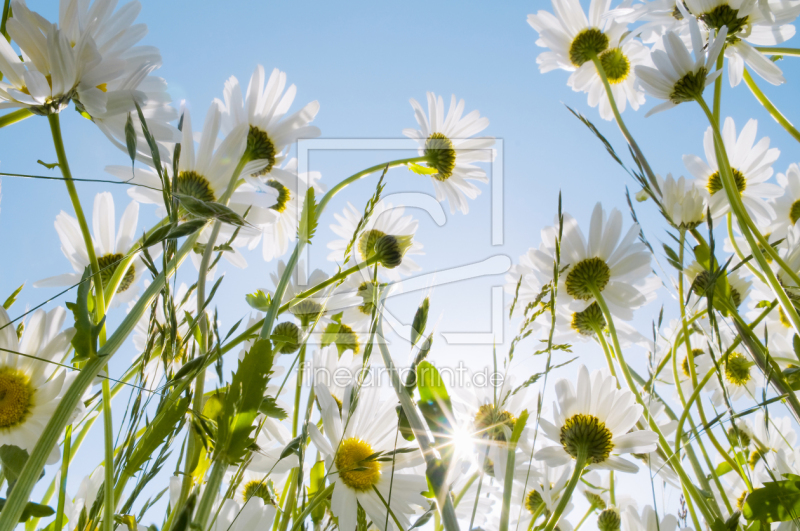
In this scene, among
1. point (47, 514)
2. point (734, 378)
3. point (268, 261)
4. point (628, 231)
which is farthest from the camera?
point (268, 261)

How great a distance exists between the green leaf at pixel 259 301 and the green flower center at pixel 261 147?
0.19m

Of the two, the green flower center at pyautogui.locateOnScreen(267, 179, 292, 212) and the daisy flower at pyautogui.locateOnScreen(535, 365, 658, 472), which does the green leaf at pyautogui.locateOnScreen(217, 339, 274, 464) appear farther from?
the green flower center at pyautogui.locateOnScreen(267, 179, 292, 212)

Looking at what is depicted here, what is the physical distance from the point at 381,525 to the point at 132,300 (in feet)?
1.92

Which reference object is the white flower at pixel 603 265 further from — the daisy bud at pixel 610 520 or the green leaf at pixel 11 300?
the green leaf at pixel 11 300

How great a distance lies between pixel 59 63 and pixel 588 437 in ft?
2.07

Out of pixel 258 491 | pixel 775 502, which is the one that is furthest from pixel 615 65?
pixel 258 491

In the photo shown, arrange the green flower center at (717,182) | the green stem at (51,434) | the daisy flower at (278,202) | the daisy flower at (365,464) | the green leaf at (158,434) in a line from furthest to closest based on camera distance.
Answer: the green flower center at (717,182) → the daisy flower at (278,202) → the daisy flower at (365,464) → the green leaf at (158,434) → the green stem at (51,434)

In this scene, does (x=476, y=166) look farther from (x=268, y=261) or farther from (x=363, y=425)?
(x=363, y=425)

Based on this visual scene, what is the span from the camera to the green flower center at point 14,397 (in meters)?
0.47

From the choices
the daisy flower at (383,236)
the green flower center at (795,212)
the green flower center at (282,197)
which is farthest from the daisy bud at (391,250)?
the green flower center at (795,212)

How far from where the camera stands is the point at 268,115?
90cm

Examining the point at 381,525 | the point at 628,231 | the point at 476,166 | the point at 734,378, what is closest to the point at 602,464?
the point at 381,525

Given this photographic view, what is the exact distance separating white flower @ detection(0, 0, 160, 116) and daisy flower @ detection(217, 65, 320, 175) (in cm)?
39

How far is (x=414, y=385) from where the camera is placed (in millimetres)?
453
